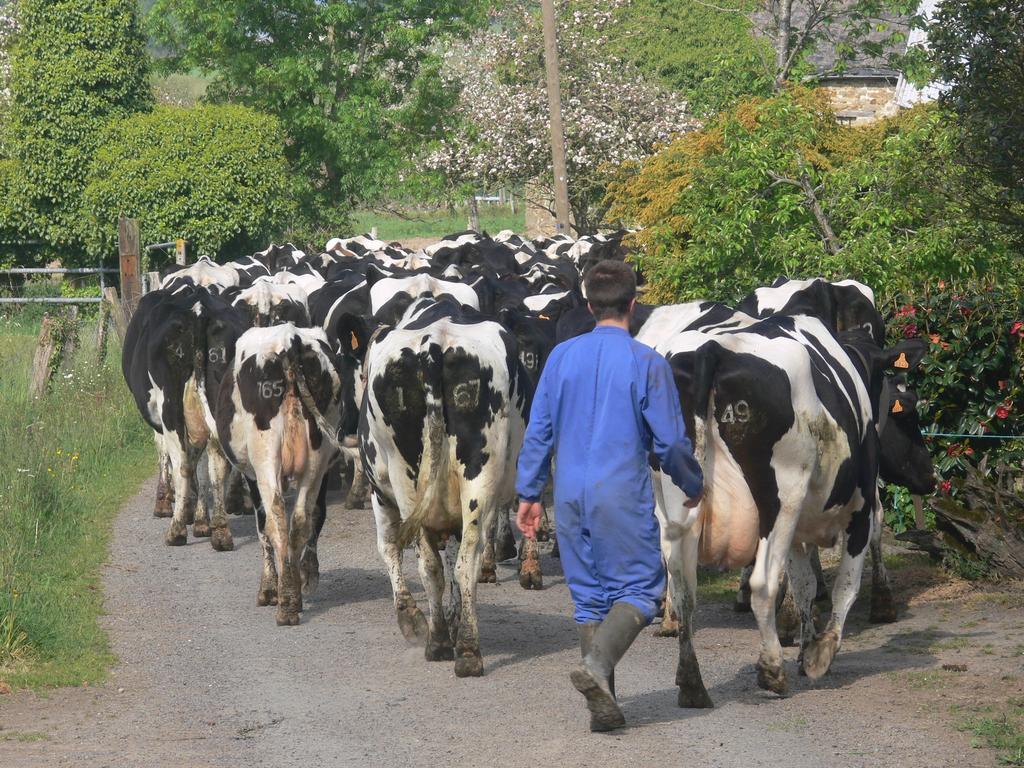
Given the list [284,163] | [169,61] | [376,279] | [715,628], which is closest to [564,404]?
[715,628]

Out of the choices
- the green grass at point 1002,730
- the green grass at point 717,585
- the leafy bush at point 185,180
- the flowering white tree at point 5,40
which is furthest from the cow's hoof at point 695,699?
the flowering white tree at point 5,40

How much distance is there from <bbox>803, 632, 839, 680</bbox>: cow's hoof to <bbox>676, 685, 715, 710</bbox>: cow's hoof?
0.81 metres

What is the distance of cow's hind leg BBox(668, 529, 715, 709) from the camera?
761 cm

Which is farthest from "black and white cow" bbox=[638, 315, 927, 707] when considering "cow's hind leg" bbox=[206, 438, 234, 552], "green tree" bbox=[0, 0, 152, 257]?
"green tree" bbox=[0, 0, 152, 257]

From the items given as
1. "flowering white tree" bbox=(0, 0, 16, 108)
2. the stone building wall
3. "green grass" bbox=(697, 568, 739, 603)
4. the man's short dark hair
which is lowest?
"green grass" bbox=(697, 568, 739, 603)

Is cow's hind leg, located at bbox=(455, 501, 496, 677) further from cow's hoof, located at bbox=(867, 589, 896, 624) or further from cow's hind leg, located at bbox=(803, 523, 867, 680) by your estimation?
cow's hoof, located at bbox=(867, 589, 896, 624)

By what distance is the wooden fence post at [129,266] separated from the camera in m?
22.5

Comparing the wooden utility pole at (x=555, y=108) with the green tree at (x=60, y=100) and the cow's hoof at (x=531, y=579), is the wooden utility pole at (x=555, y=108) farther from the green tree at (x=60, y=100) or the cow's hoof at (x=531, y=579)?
the cow's hoof at (x=531, y=579)

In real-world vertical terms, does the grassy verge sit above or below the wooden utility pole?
below

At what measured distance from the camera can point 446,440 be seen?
8.85m

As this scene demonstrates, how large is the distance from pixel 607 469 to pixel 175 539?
7290 millimetres

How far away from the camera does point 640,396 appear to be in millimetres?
6875

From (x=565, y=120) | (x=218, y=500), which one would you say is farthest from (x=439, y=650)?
(x=565, y=120)

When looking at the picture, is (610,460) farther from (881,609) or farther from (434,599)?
(881,609)
